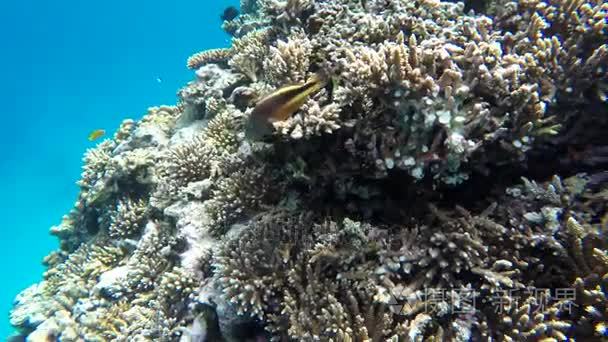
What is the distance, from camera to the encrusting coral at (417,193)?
2.79 meters

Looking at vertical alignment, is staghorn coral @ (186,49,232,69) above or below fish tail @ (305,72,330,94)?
above

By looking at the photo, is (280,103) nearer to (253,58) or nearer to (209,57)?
(253,58)

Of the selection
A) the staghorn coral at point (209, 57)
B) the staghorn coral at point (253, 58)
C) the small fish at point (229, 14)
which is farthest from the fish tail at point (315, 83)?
the small fish at point (229, 14)

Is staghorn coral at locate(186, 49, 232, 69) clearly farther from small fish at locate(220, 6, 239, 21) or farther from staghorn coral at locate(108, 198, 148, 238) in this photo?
small fish at locate(220, 6, 239, 21)

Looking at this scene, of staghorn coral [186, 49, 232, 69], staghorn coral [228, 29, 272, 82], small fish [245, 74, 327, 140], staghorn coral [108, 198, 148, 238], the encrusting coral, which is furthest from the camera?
staghorn coral [186, 49, 232, 69]

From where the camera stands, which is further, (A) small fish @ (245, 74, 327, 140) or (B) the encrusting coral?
(B) the encrusting coral

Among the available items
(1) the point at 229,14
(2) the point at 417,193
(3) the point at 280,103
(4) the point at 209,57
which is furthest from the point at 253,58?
(1) the point at 229,14

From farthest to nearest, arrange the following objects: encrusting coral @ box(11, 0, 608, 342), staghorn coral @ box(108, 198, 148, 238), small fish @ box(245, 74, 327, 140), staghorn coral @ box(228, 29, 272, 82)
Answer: staghorn coral @ box(108, 198, 148, 238) → staghorn coral @ box(228, 29, 272, 82) → encrusting coral @ box(11, 0, 608, 342) → small fish @ box(245, 74, 327, 140)

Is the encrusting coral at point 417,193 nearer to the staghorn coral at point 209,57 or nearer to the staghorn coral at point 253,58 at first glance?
the staghorn coral at point 253,58

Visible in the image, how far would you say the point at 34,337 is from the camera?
6047mm

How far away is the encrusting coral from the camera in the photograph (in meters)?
2.79

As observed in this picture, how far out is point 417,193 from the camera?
132 inches

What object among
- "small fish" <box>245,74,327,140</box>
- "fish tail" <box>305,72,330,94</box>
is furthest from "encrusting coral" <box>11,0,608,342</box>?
"small fish" <box>245,74,327,140</box>

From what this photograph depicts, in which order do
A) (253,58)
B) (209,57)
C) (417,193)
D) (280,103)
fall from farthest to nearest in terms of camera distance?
(209,57) → (253,58) → (417,193) → (280,103)
